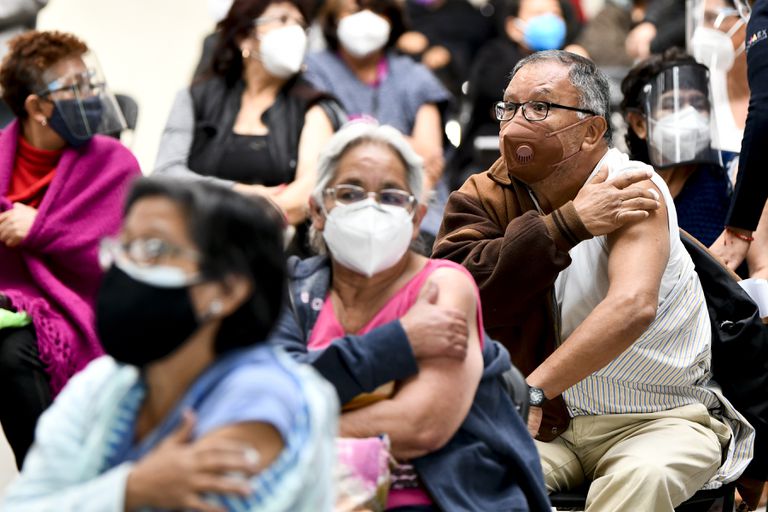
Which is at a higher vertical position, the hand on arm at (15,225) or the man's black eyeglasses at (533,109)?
the man's black eyeglasses at (533,109)

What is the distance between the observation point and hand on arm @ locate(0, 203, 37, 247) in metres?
3.69

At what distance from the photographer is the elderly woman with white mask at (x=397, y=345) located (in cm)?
233

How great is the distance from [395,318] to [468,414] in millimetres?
229

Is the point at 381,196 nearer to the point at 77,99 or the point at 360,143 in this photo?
the point at 360,143

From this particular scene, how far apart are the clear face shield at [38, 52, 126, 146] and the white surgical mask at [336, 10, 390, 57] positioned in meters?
1.62

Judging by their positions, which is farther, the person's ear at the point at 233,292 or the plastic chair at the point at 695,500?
the plastic chair at the point at 695,500

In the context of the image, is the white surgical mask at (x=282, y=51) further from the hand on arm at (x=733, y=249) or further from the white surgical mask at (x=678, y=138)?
the hand on arm at (x=733, y=249)

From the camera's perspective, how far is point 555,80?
315cm

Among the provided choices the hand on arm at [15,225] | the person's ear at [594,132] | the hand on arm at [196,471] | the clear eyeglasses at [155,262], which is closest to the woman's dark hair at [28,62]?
the hand on arm at [15,225]

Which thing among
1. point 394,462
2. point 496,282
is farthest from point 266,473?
point 496,282

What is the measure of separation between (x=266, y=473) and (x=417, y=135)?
11.8 ft

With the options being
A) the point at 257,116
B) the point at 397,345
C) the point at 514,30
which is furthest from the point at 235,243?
the point at 514,30

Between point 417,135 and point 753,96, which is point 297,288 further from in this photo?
point 417,135

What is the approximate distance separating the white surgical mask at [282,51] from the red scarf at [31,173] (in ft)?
3.70
